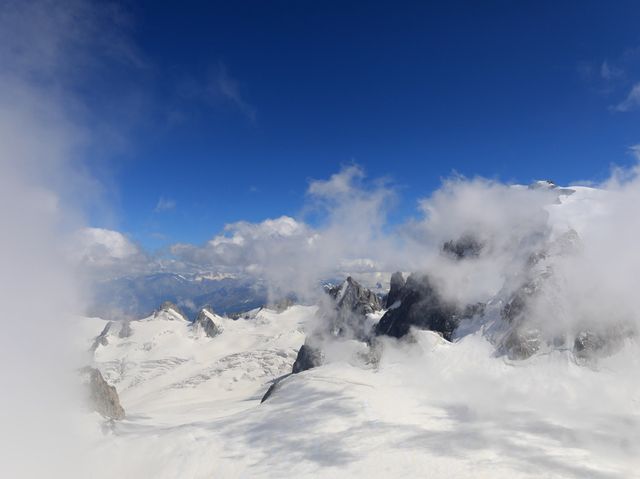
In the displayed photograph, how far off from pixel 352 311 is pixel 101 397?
112 m

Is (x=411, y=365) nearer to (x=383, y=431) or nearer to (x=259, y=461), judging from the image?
(x=383, y=431)

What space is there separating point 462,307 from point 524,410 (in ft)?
152

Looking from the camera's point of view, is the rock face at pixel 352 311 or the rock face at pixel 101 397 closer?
the rock face at pixel 101 397

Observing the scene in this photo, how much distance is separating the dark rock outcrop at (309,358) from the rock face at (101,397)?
81.5 metres

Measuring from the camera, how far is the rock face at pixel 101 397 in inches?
3255

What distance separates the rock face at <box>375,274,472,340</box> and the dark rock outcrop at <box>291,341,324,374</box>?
34286mm

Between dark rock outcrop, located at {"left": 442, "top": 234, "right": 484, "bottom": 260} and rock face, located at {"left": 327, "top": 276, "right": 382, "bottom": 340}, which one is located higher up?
dark rock outcrop, located at {"left": 442, "top": 234, "right": 484, "bottom": 260}

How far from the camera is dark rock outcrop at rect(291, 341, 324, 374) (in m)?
167

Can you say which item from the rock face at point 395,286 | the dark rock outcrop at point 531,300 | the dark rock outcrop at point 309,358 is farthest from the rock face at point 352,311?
the dark rock outcrop at point 531,300

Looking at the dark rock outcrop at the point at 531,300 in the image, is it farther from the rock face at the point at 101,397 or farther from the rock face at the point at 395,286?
the rock face at the point at 101,397

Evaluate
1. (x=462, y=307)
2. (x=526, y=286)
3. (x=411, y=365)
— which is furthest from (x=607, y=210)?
(x=411, y=365)

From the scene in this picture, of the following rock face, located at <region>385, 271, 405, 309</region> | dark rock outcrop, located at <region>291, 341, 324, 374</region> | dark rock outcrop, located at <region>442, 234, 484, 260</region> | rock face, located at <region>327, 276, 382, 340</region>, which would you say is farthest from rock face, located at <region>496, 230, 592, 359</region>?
dark rock outcrop, located at <region>291, 341, 324, 374</region>

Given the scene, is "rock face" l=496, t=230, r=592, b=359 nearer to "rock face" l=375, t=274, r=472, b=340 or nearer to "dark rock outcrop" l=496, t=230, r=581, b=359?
"dark rock outcrop" l=496, t=230, r=581, b=359

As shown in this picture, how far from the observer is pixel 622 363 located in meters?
73.8
